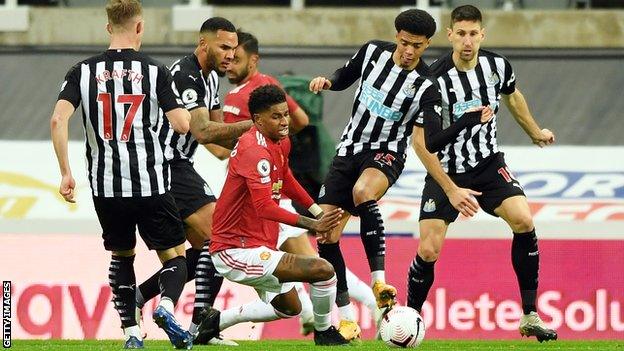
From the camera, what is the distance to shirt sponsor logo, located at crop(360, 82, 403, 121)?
386 inches

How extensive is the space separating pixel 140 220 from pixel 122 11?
1.20 m

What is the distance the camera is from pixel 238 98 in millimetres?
10281

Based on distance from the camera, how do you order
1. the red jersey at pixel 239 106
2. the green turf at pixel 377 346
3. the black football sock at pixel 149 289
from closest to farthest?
the green turf at pixel 377 346 < the black football sock at pixel 149 289 < the red jersey at pixel 239 106

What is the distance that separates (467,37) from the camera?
9.63 meters

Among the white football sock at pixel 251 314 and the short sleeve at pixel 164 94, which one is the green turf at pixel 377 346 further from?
the short sleeve at pixel 164 94

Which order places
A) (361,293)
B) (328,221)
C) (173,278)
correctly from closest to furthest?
1. (328,221)
2. (173,278)
3. (361,293)

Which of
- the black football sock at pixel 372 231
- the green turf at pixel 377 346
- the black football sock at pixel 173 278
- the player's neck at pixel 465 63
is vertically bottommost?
the green turf at pixel 377 346

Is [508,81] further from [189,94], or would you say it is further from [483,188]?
[189,94]

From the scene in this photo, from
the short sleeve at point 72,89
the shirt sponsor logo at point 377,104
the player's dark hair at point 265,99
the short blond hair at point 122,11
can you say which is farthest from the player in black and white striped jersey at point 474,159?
the short sleeve at point 72,89

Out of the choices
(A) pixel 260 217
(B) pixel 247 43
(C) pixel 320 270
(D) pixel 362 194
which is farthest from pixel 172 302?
(B) pixel 247 43

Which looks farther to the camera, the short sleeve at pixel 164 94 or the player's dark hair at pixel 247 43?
the player's dark hair at pixel 247 43

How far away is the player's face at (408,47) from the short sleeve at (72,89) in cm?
216

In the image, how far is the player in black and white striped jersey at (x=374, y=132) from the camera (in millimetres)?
9656

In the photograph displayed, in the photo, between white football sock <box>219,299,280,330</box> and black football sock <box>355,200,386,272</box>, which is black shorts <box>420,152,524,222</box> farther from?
white football sock <box>219,299,280,330</box>
